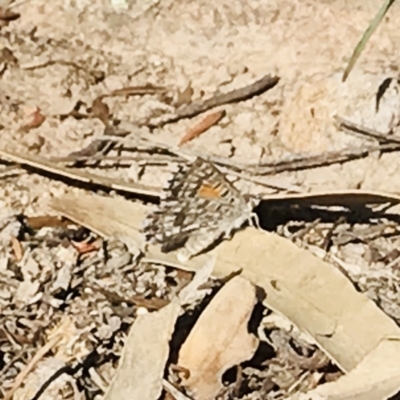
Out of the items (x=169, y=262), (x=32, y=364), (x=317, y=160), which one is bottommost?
(x=32, y=364)

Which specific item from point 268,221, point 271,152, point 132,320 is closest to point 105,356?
point 132,320

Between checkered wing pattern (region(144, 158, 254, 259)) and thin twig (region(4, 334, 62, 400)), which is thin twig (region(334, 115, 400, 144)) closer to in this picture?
checkered wing pattern (region(144, 158, 254, 259))

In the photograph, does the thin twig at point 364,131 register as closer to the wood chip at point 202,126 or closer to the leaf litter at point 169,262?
the leaf litter at point 169,262

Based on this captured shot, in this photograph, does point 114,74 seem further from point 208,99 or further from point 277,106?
point 277,106

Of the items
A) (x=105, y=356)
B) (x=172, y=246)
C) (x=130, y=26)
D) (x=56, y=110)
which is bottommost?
(x=105, y=356)

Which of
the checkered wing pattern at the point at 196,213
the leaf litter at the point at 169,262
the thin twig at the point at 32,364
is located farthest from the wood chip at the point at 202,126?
the thin twig at the point at 32,364

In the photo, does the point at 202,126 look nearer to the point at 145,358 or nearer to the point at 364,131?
the point at 364,131

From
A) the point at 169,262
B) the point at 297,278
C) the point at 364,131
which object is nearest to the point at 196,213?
the point at 169,262

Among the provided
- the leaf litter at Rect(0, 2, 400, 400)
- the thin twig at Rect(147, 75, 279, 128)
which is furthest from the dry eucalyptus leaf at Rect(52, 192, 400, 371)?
the thin twig at Rect(147, 75, 279, 128)
